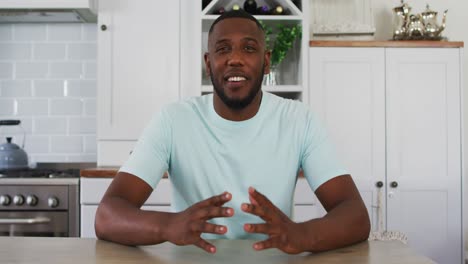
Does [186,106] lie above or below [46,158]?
above

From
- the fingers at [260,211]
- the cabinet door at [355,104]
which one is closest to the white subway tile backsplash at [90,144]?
the cabinet door at [355,104]

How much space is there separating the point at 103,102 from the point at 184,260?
2.20m

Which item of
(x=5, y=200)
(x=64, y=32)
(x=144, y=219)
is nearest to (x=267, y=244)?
(x=144, y=219)

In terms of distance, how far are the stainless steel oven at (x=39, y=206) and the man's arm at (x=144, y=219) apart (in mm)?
1515

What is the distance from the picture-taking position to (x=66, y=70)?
335 cm

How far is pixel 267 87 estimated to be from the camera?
10.0 ft

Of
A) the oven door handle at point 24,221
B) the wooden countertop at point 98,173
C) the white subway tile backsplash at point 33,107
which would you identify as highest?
the white subway tile backsplash at point 33,107

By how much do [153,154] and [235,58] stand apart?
0.34 m

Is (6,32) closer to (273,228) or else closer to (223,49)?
(223,49)

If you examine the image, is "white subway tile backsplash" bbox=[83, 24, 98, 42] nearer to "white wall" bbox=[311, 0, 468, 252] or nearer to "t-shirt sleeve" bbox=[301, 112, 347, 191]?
"white wall" bbox=[311, 0, 468, 252]

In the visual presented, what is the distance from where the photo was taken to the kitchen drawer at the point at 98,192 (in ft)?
8.83

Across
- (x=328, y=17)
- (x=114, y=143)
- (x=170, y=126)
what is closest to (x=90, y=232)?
(x=114, y=143)

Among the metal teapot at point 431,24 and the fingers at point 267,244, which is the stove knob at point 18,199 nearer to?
the fingers at point 267,244

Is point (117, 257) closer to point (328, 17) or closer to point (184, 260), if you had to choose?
point (184, 260)
